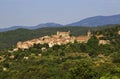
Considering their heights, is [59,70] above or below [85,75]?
below

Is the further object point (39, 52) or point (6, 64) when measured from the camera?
point (39, 52)

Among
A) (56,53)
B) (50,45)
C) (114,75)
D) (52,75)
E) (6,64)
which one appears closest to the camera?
(114,75)

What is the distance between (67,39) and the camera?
145m

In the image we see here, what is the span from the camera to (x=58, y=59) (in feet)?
369

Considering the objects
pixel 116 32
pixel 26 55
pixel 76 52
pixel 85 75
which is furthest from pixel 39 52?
pixel 85 75

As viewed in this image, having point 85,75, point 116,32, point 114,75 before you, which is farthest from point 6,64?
point 114,75

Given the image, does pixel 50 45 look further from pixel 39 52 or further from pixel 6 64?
pixel 6 64

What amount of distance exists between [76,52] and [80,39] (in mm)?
17657

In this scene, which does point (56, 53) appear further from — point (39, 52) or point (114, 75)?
point (114, 75)

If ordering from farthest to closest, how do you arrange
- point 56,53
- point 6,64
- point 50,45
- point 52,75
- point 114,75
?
point 50,45 < point 56,53 < point 6,64 < point 52,75 < point 114,75

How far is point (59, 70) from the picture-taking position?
95.5 metres

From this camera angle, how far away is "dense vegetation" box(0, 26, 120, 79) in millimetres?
95750

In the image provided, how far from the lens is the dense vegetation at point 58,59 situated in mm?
95750

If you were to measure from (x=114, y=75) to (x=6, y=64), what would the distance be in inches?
2813
